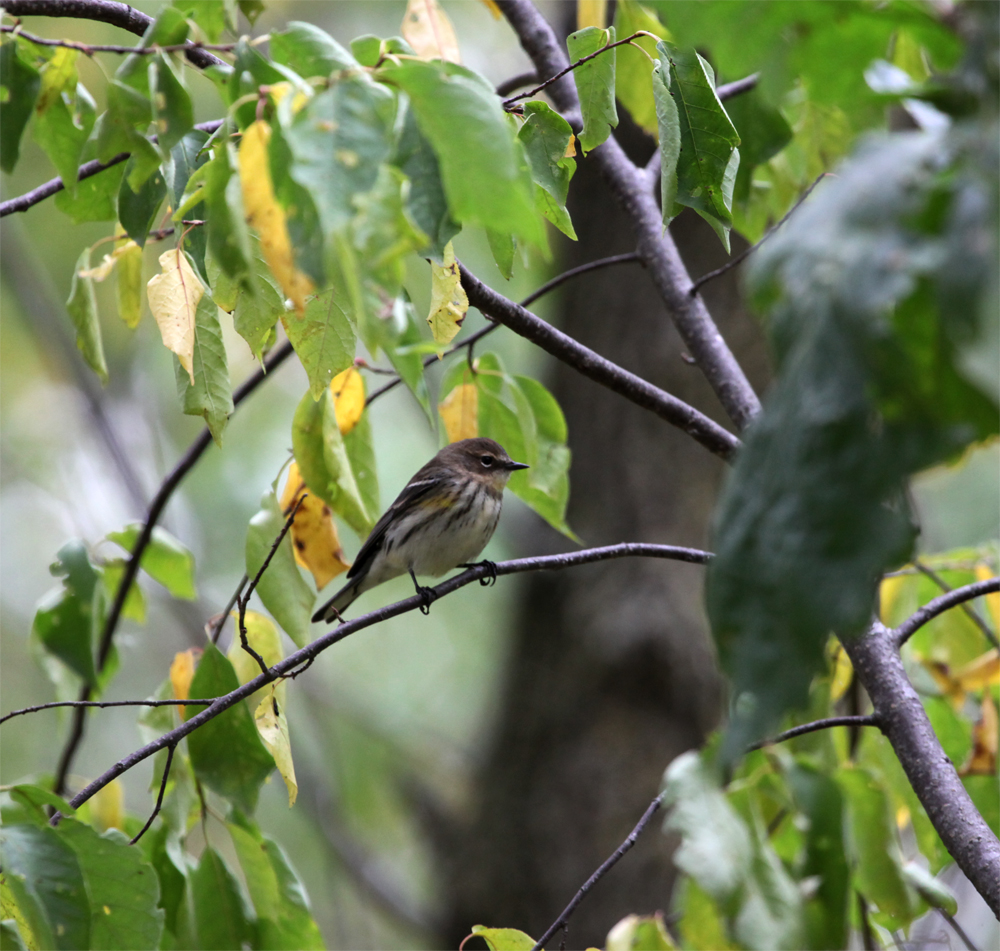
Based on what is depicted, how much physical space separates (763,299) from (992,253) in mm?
215

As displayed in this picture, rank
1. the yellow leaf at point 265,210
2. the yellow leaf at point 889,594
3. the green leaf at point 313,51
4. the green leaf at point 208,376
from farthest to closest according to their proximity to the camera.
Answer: the yellow leaf at point 889,594 → the green leaf at point 208,376 → the green leaf at point 313,51 → the yellow leaf at point 265,210

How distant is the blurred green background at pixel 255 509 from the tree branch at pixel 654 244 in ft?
8.83

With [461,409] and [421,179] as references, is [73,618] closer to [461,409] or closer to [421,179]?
[461,409]

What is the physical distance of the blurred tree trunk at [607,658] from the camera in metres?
5.46

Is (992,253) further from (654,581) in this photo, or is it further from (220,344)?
(654,581)

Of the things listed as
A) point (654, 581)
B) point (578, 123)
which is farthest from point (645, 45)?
point (654, 581)

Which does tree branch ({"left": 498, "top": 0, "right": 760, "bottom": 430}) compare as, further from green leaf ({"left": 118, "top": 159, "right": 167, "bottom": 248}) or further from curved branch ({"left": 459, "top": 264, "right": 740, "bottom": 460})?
green leaf ({"left": 118, "top": 159, "right": 167, "bottom": 248})

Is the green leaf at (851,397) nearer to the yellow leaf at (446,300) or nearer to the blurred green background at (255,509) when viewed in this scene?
the yellow leaf at (446,300)

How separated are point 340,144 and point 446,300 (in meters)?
0.87

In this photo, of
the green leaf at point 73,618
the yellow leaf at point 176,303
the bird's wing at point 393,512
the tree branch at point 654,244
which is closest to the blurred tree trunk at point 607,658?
the bird's wing at point 393,512

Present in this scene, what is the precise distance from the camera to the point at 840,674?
3205mm

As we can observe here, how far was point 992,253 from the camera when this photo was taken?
837mm

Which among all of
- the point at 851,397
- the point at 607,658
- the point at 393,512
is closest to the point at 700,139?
the point at 851,397

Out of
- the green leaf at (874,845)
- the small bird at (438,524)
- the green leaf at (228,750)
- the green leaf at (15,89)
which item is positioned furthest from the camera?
the small bird at (438,524)
